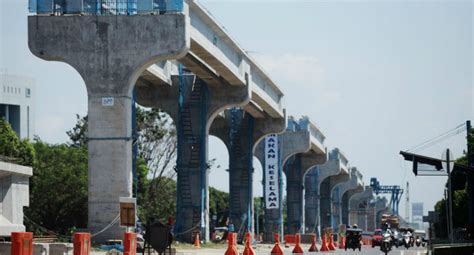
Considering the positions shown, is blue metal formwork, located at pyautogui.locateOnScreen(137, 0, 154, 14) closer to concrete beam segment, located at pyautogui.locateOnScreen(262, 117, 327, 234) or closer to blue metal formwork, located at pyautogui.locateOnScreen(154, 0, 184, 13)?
blue metal formwork, located at pyautogui.locateOnScreen(154, 0, 184, 13)

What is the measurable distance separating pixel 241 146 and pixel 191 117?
56.3 ft

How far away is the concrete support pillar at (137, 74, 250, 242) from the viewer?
64125 mm

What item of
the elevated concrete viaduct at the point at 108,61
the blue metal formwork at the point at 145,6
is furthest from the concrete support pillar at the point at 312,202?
the blue metal formwork at the point at 145,6

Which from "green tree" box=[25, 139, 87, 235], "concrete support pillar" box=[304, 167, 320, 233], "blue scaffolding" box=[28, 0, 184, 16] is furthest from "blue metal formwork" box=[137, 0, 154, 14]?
"concrete support pillar" box=[304, 167, 320, 233]

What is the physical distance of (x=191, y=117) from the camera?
213 feet

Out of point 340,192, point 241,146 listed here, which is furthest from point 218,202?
point 241,146

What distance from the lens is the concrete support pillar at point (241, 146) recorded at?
79688mm

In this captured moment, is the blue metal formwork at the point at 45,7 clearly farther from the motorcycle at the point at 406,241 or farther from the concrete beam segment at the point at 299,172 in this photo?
the concrete beam segment at the point at 299,172

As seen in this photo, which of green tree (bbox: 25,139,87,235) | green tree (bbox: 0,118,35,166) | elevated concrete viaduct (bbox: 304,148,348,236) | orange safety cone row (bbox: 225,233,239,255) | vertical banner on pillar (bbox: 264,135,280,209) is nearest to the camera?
orange safety cone row (bbox: 225,233,239,255)

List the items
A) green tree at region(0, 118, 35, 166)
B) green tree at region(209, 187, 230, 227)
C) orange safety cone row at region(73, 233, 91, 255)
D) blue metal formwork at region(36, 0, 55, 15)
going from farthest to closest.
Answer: green tree at region(209, 187, 230, 227) → green tree at region(0, 118, 35, 166) → blue metal formwork at region(36, 0, 55, 15) → orange safety cone row at region(73, 233, 91, 255)

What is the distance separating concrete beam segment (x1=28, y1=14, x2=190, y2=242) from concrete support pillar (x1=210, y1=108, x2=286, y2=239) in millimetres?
34690

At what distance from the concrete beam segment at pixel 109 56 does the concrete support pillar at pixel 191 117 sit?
18.8 meters

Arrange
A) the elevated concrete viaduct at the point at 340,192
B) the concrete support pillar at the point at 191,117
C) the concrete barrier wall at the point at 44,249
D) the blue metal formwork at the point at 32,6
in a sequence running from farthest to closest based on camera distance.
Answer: the elevated concrete viaduct at the point at 340,192 → the concrete support pillar at the point at 191,117 → the blue metal formwork at the point at 32,6 → the concrete barrier wall at the point at 44,249

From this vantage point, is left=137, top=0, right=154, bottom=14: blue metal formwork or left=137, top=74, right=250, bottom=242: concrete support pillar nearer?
left=137, top=0, right=154, bottom=14: blue metal formwork
